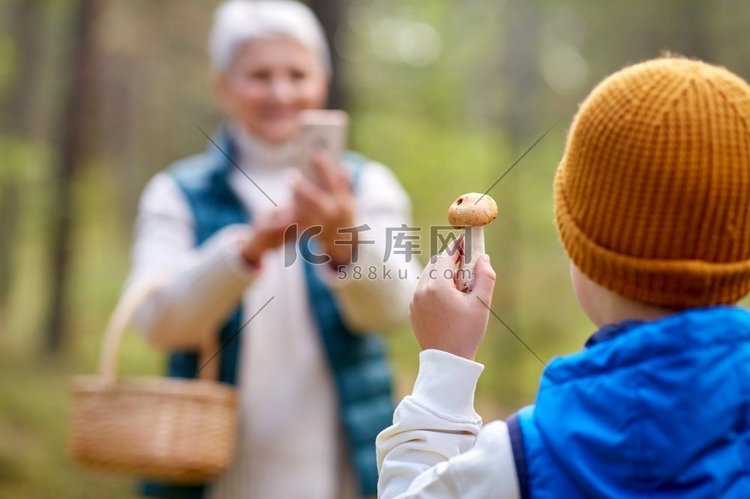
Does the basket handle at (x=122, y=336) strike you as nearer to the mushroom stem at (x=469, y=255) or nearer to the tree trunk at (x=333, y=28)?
the mushroom stem at (x=469, y=255)

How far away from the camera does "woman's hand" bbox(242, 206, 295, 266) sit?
2195 mm

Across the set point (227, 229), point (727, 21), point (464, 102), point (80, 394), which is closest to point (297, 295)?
point (227, 229)

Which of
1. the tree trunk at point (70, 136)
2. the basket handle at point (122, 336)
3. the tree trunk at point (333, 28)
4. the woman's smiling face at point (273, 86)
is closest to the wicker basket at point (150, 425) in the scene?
the basket handle at point (122, 336)

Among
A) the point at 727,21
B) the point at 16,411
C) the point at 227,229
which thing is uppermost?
the point at 727,21

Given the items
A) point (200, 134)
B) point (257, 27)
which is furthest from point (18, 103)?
point (257, 27)

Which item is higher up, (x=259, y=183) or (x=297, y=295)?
(x=259, y=183)

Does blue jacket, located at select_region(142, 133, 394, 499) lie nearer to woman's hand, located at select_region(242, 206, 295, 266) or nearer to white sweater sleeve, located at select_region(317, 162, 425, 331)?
white sweater sleeve, located at select_region(317, 162, 425, 331)

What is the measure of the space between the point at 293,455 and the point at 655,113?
1.51 meters

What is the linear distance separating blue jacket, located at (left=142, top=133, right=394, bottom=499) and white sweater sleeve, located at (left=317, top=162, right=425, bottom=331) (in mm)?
44

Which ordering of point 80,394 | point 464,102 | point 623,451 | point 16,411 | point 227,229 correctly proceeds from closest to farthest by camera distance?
point 623,451, point 80,394, point 227,229, point 16,411, point 464,102

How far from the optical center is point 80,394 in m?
2.14

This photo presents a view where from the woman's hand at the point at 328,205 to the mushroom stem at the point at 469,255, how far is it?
107cm

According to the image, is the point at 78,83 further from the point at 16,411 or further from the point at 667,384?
the point at 667,384

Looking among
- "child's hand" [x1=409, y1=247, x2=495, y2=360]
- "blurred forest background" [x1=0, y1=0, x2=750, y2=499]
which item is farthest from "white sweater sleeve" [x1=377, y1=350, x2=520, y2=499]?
"blurred forest background" [x1=0, y1=0, x2=750, y2=499]
